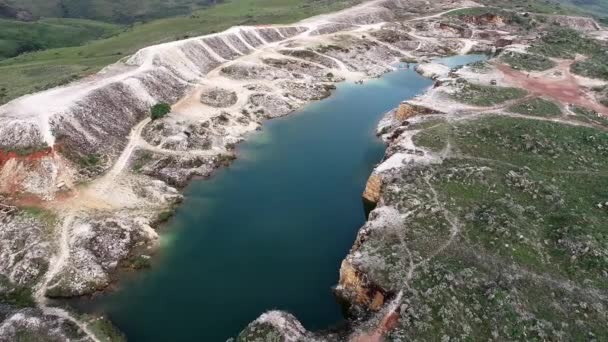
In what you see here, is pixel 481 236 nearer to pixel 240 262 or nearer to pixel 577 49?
pixel 240 262

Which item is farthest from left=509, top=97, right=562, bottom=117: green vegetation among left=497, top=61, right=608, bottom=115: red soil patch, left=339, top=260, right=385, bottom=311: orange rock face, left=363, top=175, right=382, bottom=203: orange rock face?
left=339, top=260, right=385, bottom=311: orange rock face

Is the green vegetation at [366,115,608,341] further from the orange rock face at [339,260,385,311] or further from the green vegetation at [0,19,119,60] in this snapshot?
the green vegetation at [0,19,119,60]

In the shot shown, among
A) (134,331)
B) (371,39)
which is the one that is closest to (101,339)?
(134,331)

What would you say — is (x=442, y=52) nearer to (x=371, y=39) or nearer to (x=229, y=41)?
(x=371, y=39)

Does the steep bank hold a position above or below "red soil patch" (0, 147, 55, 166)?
below

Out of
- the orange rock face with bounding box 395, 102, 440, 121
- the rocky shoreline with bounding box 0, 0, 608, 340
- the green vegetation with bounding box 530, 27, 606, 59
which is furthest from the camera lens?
the green vegetation with bounding box 530, 27, 606, 59

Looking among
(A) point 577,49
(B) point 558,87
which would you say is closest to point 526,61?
(B) point 558,87
